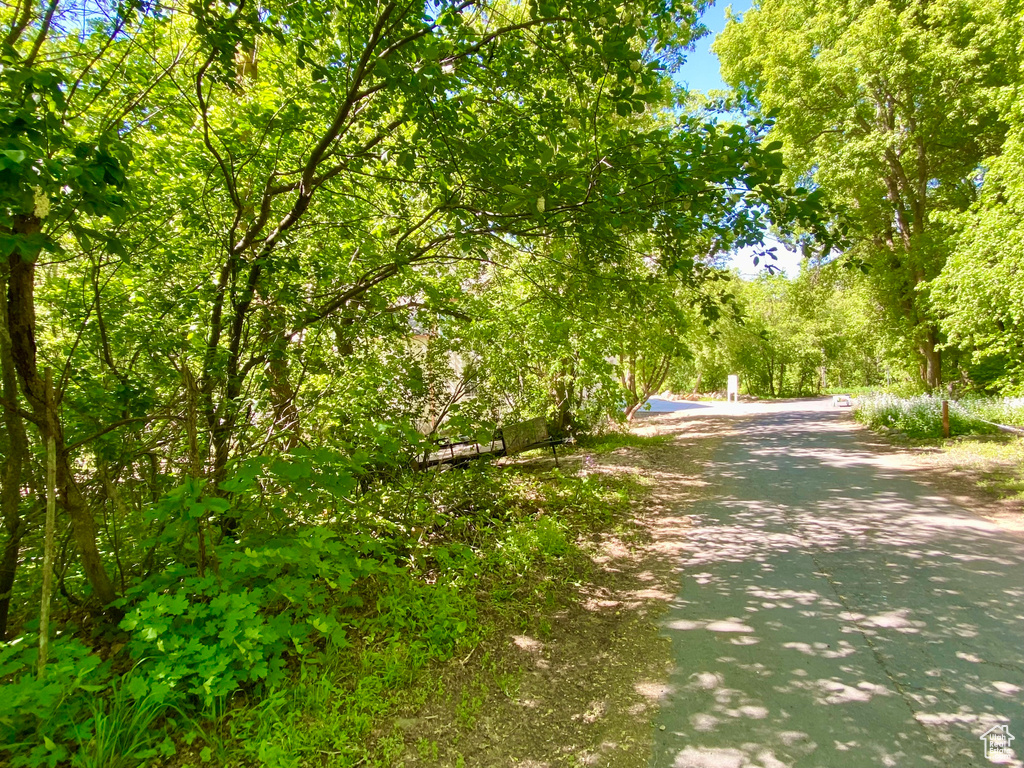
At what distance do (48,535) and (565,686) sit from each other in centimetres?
300

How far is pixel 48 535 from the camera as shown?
2.28 metres

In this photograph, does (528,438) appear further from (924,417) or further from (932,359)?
(932,359)

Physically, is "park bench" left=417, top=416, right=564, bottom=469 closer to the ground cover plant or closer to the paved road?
the ground cover plant

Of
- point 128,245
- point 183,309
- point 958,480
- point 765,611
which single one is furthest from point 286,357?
point 958,480

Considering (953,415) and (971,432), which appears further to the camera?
(953,415)

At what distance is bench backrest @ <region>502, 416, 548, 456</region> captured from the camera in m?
9.00

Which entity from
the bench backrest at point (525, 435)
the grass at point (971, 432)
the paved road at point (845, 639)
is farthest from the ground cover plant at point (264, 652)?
the grass at point (971, 432)

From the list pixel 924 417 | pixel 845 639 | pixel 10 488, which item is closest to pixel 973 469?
pixel 924 417

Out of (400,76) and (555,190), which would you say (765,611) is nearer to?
(555,190)

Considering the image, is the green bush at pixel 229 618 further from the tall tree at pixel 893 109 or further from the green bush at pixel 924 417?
the green bush at pixel 924 417

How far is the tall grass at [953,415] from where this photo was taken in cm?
1091

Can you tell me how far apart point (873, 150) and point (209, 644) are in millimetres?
16141

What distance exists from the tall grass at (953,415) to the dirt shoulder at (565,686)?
34.8ft

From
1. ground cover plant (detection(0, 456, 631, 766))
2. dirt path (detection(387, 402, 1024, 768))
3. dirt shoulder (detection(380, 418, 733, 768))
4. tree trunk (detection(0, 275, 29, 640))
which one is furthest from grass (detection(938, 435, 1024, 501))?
tree trunk (detection(0, 275, 29, 640))
